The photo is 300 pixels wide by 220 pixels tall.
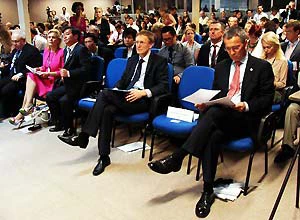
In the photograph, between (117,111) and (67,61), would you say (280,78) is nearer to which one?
(117,111)

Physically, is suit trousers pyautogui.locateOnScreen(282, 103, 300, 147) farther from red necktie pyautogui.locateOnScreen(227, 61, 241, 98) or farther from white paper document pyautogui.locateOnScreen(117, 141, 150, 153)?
white paper document pyautogui.locateOnScreen(117, 141, 150, 153)

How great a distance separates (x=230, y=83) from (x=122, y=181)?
1192mm

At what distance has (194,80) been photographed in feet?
11.3

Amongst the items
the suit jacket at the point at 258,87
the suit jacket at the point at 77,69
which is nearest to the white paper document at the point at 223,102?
the suit jacket at the point at 258,87

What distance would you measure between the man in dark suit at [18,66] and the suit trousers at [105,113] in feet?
6.22

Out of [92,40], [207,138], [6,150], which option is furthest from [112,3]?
[207,138]

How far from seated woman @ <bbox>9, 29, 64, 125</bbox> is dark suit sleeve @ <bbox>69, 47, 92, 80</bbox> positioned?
358 millimetres

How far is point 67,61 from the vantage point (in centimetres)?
426

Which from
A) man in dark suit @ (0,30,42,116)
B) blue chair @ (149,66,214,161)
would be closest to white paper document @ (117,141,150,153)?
blue chair @ (149,66,214,161)

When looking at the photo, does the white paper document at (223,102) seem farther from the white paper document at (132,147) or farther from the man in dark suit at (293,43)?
the man in dark suit at (293,43)

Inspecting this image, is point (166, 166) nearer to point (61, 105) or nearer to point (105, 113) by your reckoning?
point (105, 113)

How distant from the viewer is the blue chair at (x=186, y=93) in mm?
3016

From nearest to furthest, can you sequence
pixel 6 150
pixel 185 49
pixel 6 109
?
pixel 6 150 < pixel 185 49 < pixel 6 109

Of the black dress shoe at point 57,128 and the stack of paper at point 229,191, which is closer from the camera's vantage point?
the stack of paper at point 229,191
